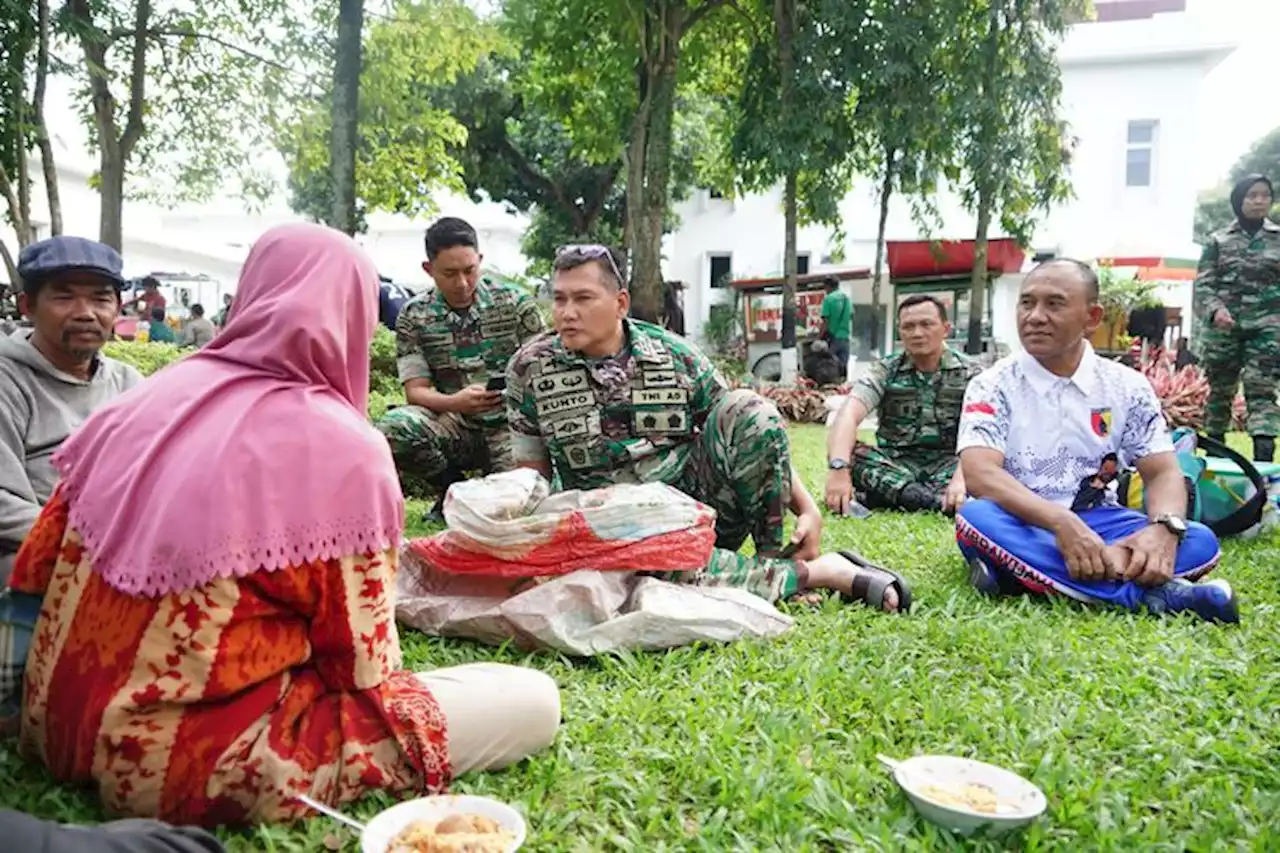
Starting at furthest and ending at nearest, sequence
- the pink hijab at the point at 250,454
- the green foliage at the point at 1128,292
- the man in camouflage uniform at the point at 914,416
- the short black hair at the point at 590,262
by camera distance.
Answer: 1. the green foliage at the point at 1128,292
2. the man in camouflage uniform at the point at 914,416
3. the short black hair at the point at 590,262
4. the pink hijab at the point at 250,454

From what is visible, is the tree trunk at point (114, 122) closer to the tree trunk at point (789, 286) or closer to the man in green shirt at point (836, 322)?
the tree trunk at point (789, 286)

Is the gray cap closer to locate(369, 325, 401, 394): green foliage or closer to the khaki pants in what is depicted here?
the khaki pants

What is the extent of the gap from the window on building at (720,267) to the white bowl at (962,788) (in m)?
22.8

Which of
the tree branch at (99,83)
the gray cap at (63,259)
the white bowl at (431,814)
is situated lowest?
the white bowl at (431,814)

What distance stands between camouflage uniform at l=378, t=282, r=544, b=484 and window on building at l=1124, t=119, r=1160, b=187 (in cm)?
2006

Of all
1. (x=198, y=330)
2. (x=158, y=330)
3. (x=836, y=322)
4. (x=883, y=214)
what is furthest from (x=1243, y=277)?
(x=198, y=330)

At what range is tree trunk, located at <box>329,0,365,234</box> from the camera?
276 inches

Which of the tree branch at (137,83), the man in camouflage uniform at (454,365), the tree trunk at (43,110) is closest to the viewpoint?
the man in camouflage uniform at (454,365)

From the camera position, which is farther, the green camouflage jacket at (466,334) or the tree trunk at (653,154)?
the tree trunk at (653,154)

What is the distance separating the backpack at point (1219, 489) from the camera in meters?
4.45

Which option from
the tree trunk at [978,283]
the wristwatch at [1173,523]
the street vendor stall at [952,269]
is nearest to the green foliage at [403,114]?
the tree trunk at [978,283]

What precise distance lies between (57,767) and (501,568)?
140 centimetres

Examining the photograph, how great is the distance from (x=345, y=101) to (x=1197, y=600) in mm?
6382

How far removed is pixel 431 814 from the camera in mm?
1749
